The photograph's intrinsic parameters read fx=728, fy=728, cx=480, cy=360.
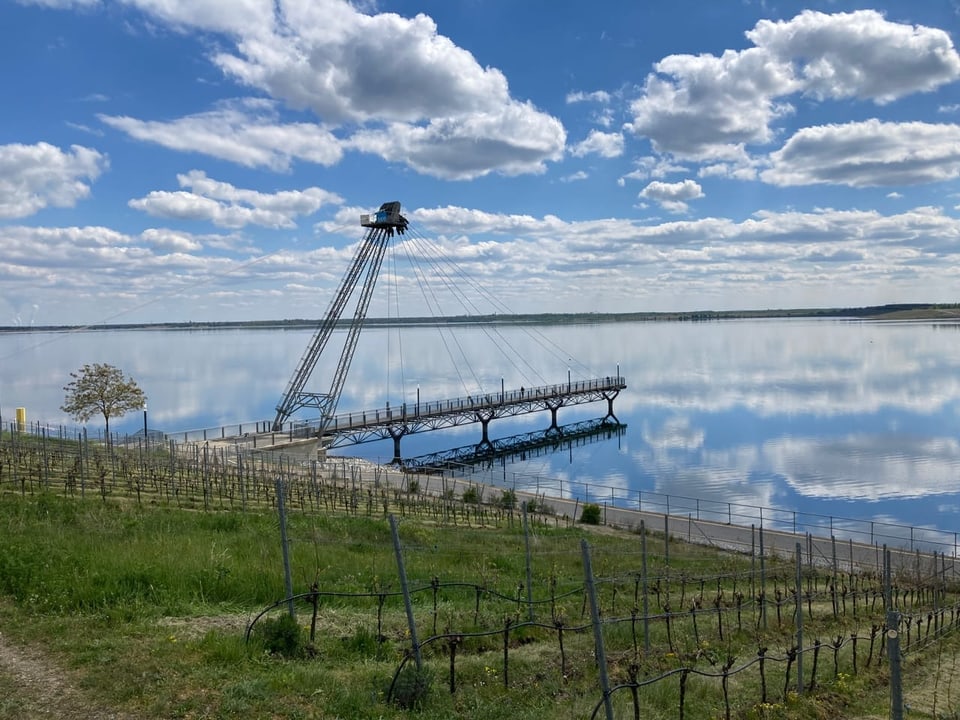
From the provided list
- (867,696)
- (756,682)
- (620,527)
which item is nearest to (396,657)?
(756,682)

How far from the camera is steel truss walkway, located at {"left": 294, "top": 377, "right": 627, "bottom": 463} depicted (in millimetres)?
51531

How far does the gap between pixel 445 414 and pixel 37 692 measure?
2106 inches

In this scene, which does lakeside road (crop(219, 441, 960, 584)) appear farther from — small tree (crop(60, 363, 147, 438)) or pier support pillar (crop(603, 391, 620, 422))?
pier support pillar (crop(603, 391, 620, 422))

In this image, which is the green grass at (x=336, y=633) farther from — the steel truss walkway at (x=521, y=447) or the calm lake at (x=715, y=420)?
the steel truss walkway at (x=521, y=447)

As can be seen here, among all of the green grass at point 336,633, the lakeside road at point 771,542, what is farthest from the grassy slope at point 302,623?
the lakeside road at point 771,542

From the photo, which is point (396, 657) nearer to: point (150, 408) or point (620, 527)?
point (620, 527)

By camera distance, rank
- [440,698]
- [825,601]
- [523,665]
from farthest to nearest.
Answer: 1. [825,601]
2. [523,665]
3. [440,698]

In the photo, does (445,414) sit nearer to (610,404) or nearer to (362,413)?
(362,413)

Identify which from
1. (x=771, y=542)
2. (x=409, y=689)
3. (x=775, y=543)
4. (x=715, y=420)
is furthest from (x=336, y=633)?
(x=715, y=420)

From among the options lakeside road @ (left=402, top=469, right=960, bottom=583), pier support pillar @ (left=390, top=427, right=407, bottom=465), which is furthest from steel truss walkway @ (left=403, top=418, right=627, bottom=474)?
lakeside road @ (left=402, top=469, right=960, bottom=583)

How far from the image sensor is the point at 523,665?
29.1 feet

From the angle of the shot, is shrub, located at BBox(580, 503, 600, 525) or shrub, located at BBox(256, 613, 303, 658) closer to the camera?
shrub, located at BBox(256, 613, 303, 658)

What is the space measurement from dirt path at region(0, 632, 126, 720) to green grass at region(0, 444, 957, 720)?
88 millimetres

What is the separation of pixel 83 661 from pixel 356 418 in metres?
48.8
